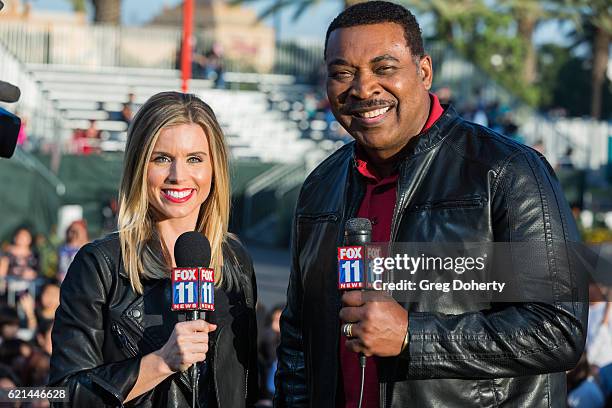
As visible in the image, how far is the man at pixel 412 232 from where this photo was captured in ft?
10.5

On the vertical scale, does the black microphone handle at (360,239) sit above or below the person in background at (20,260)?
below

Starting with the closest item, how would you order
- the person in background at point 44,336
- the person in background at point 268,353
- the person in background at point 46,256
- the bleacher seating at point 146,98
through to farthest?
the person in background at point 268,353, the person in background at point 44,336, the person in background at point 46,256, the bleacher seating at point 146,98

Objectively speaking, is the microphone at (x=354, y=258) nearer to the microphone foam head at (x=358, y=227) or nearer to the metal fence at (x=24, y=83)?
the microphone foam head at (x=358, y=227)

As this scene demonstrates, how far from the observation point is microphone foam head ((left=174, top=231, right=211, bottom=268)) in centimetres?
357

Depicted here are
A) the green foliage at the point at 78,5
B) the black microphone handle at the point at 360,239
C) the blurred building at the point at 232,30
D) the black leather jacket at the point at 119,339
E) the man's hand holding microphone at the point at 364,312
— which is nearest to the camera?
the man's hand holding microphone at the point at 364,312

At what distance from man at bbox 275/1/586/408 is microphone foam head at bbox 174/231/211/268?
381mm

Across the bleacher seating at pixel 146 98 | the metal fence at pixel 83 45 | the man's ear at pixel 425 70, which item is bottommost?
the man's ear at pixel 425 70

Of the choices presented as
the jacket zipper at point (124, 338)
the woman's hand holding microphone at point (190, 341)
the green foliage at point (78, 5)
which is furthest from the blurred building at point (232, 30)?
the woman's hand holding microphone at point (190, 341)

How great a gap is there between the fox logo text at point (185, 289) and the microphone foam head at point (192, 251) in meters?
0.09

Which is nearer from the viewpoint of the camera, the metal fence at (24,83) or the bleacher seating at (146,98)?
the bleacher seating at (146,98)

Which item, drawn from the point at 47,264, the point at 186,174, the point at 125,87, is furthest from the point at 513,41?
the point at 186,174

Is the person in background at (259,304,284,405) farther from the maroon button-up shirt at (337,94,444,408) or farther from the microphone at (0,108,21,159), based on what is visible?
the microphone at (0,108,21,159)

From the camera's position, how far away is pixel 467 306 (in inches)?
132

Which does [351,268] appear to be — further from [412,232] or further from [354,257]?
[412,232]
